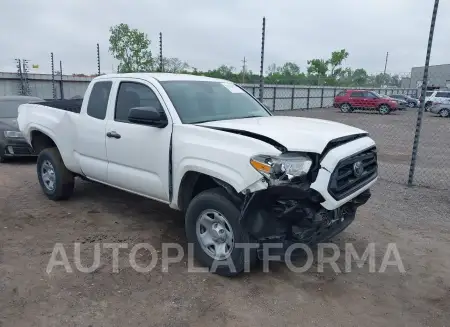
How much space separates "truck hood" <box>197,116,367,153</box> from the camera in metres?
3.32

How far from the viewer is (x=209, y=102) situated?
4547 millimetres

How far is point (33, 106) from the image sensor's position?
6090 mm

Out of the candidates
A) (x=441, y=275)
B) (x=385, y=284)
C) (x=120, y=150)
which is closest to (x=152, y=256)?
(x=120, y=150)

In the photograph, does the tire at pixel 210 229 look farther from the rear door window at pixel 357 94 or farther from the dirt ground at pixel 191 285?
the rear door window at pixel 357 94

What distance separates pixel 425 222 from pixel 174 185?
3.59 meters

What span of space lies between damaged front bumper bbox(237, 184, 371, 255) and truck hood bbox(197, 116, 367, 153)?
0.36 m

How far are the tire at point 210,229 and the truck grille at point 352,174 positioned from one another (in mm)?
889

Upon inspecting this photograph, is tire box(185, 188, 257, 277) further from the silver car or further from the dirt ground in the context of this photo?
the silver car

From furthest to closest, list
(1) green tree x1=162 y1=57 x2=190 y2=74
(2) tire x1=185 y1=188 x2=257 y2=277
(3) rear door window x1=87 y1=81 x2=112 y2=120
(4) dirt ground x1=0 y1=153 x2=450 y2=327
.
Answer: (1) green tree x1=162 y1=57 x2=190 y2=74 < (3) rear door window x1=87 y1=81 x2=112 y2=120 < (2) tire x1=185 y1=188 x2=257 y2=277 < (4) dirt ground x1=0 y1=153 x2=450 y2=327

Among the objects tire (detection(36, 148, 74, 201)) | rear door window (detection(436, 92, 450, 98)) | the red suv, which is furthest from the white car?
tire (detection(36, 148, 74, 201))

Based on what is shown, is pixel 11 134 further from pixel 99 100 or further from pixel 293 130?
pixel 293 130

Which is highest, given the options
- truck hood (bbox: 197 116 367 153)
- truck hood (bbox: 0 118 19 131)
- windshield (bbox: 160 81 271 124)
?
windshield (bbox: 160 81 271 124)

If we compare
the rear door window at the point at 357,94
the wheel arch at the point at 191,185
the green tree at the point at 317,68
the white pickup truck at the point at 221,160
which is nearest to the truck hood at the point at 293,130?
the white pickup truck at the point at 221,160

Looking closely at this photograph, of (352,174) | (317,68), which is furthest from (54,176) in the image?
(317,68)
